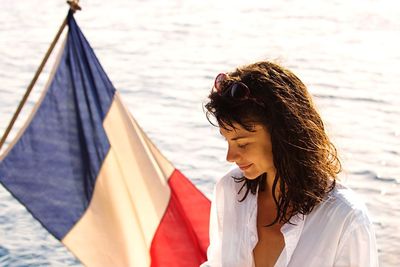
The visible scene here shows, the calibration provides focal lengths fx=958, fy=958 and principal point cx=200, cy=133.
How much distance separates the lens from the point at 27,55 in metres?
12.7

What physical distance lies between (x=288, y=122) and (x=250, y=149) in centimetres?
15

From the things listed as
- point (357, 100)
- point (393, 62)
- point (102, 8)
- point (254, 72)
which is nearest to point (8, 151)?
point (254, 72)

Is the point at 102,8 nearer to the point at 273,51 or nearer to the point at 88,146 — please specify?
the point at 273,51

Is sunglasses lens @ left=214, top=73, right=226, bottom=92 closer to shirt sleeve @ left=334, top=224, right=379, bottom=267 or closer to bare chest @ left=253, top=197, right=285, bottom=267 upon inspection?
bare chest @ left=253, top=197, right=285, bottom=267

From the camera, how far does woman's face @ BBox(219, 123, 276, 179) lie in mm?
2967

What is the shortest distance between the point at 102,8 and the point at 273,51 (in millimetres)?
4439

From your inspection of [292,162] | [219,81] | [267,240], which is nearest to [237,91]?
[219,81]

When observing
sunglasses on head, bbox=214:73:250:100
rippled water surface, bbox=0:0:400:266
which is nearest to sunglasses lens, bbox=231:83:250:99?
sunglasses on head, bbox=214:73:250:100

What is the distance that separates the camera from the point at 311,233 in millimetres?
2967

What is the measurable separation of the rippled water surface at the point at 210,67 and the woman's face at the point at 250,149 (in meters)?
2.75

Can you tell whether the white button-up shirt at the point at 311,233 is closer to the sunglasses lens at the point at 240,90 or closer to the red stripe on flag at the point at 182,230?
the sunglasses lens at the point at 240,90

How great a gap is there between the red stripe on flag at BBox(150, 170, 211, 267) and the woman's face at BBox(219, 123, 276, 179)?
1.24m

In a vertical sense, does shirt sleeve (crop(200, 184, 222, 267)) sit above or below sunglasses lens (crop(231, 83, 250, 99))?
below

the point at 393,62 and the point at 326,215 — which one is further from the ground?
the point at 326,215
